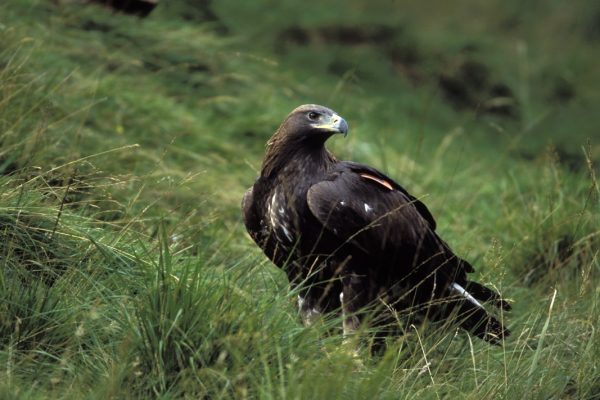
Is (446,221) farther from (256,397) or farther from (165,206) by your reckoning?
(256,397)

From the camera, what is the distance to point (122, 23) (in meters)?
7.54

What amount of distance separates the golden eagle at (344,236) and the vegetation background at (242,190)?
174 mm

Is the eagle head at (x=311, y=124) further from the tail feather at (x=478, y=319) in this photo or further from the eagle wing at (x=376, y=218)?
the tail feather at (x=478, y=319)

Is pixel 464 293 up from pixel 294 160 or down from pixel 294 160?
down

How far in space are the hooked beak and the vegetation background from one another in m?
0.65

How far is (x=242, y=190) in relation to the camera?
252 inches

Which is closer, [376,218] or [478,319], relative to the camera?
[376,218]

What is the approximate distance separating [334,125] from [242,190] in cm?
162

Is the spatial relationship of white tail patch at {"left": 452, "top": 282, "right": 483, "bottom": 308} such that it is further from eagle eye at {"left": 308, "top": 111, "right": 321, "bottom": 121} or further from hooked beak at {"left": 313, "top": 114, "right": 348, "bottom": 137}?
eagle eye at {"left": 308, "top": 111, "right": 321, "bottom": 121}

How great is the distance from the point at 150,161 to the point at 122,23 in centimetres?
177

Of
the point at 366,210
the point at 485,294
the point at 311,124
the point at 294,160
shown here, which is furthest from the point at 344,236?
the point at 485,294

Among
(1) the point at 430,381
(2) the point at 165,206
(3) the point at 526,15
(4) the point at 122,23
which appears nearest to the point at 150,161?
(2) the point at 165,206

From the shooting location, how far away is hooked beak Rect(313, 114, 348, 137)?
15.9ft

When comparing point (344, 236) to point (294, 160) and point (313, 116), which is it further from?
point (313, 116)
